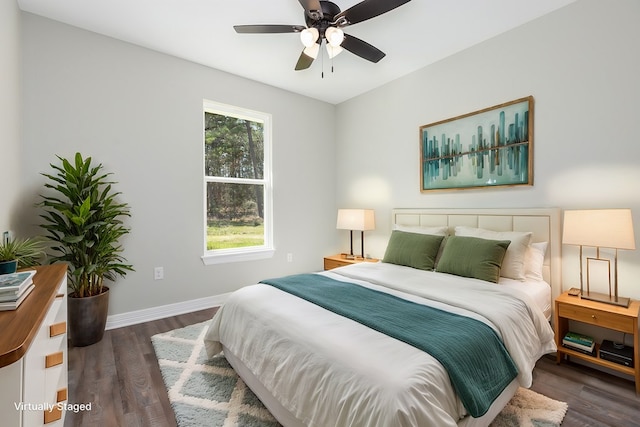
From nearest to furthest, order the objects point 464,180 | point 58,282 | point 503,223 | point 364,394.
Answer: point 364,394 → point 58,282 → point 503,223 → point 464,180

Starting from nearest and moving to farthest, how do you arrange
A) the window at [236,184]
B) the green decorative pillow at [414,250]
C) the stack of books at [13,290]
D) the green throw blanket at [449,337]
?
the stack of books at [13,290] → the green throw blanket at [449,337] → the green decorative pillow at [414,250] → the window at [236,184]

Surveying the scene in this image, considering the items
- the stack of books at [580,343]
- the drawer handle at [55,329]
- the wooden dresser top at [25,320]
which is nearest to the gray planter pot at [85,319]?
the wooden dresser top at [25,320]

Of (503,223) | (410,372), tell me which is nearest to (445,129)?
(503,223)

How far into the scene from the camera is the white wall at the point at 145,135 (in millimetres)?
2564

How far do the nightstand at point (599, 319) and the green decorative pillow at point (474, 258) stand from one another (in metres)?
0.47

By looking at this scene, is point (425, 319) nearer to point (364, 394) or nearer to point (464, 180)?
point (364, 394)

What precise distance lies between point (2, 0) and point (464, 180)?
3876 mm

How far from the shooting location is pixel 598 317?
6.58 ft

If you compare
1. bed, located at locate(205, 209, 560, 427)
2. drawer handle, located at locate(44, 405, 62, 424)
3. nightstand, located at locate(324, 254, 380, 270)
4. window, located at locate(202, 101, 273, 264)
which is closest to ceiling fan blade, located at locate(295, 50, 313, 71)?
window, located at locate(202, 101, 273, 264)

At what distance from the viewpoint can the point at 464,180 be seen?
310 cm

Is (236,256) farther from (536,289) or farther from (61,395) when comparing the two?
(536,289)

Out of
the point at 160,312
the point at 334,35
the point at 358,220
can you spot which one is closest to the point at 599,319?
the point at 358,220

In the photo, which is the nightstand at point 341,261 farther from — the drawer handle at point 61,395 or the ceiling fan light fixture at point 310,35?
the drawer handle at point 61,395

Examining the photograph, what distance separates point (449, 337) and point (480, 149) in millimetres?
2225
